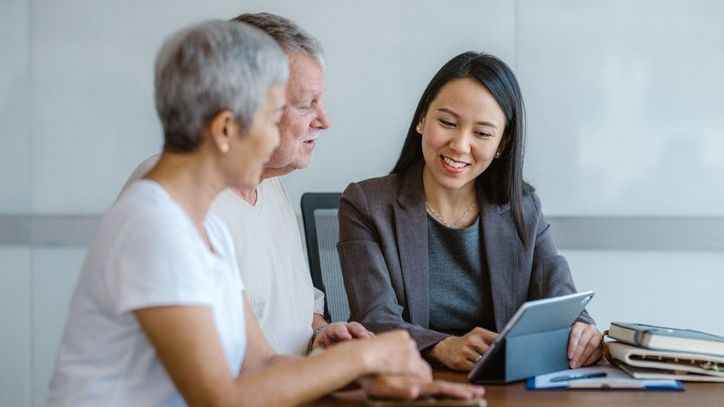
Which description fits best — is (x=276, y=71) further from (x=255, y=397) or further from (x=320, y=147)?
(x=320, y=147)

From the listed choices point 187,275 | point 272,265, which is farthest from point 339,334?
point 187,275

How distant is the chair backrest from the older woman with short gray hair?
1.54 meters

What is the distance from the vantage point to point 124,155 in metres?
3.95

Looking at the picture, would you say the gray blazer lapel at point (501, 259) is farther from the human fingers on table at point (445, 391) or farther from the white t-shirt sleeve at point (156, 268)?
the white t-shirt sleeve at point (156, 268)

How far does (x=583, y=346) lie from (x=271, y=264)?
2.25ft

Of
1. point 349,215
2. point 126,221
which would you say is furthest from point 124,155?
point 126,221

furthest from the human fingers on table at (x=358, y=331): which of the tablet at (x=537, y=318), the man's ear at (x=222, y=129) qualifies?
the man's ear at (x=222, y=129)

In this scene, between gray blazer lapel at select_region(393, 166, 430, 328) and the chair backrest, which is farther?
the chair backrest

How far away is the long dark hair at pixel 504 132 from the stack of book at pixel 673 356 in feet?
1.83

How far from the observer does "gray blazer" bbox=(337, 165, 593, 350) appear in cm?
238

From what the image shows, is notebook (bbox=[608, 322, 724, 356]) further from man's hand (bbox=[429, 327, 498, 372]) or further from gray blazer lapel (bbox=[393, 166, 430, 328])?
gray blazer lapel (bbox=[393, 166, 430, 328])

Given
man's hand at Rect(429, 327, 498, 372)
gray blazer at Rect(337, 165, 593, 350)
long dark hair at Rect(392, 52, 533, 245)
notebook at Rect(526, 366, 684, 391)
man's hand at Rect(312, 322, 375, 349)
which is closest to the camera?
notebook at Rect(526, 366, 684, 391)

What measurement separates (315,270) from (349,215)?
700mm

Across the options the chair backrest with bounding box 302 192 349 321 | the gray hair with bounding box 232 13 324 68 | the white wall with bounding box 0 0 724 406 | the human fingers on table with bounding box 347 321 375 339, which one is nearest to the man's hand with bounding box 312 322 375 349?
the human fingers on table with bounding box 347 321 375 339
